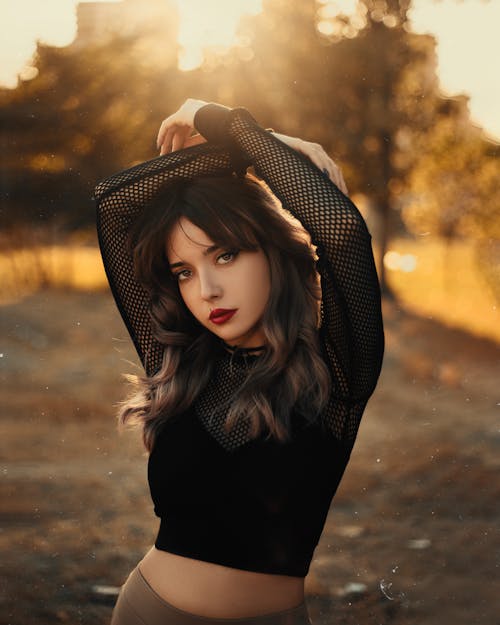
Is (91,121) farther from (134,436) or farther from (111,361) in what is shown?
(134,436)

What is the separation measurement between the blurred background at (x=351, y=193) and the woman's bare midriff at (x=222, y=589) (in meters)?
6.27

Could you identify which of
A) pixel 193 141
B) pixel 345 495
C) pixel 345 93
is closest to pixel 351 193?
pixel 345 93

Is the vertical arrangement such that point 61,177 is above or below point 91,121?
below

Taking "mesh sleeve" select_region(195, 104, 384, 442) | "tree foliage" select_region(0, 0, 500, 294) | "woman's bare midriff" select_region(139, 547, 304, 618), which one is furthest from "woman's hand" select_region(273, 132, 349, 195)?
"tree foliage" select_region(0, 0, 500, 294)

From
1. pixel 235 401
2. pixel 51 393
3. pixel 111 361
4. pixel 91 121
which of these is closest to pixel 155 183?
pixel 235 401

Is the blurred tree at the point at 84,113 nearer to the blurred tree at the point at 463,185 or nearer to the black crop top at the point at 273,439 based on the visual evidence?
the blurred tree at the point at 463,185

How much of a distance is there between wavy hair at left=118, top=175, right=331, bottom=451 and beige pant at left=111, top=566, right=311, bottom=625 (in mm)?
382

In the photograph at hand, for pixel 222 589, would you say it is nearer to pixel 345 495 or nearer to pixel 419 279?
pixel 345 495

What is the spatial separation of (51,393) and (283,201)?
12170 millimetres

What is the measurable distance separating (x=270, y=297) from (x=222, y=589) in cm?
73

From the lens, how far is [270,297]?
2.24 m

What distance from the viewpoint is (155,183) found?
7.64 feet

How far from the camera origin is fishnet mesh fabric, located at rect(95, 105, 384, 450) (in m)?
2.09

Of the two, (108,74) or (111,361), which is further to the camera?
(108,74)
